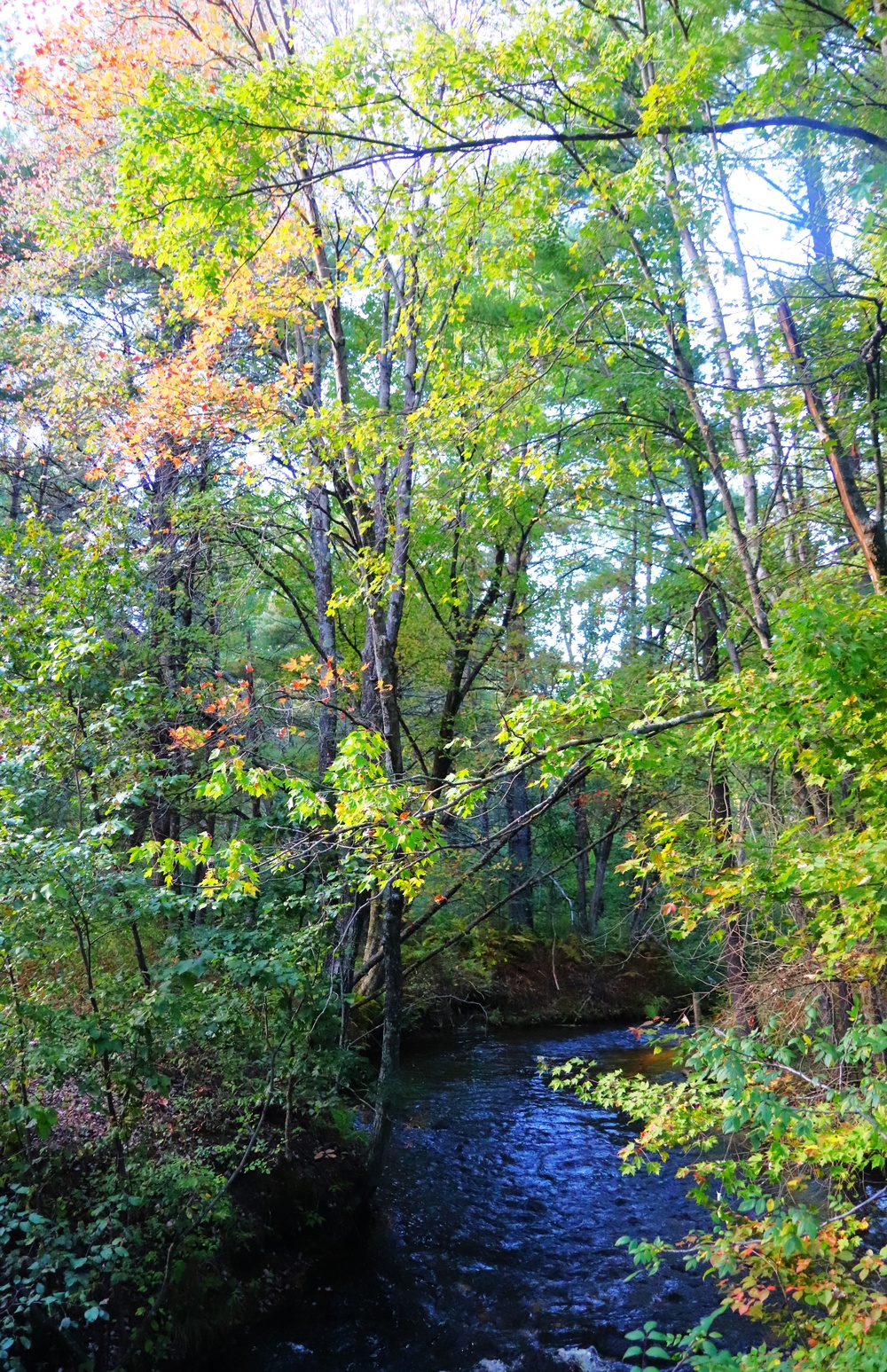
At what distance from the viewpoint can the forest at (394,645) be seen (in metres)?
4.20

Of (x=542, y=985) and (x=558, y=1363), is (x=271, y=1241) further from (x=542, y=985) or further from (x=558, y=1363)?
(x=542, y=985)

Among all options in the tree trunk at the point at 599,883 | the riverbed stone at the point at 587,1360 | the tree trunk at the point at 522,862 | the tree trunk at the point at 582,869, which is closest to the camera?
the riverbed stone at the point at 587,1360

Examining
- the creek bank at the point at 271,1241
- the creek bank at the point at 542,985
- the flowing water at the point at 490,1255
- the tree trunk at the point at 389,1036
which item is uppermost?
the tree trunk at the point at 389,1036

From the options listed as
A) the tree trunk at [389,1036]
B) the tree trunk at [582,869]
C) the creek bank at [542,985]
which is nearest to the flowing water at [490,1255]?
the tree trunk at [389,1036]

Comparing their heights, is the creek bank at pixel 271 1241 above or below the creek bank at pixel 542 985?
above

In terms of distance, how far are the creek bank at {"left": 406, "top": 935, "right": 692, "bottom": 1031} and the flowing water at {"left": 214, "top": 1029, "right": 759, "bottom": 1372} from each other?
3.18 m

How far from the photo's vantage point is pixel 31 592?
6742mm

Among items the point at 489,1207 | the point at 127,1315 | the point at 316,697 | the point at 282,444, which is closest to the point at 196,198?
the point at 282,444

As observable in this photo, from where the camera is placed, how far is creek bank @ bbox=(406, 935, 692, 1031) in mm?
13430

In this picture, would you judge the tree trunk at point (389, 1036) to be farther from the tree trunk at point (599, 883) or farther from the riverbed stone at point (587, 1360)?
the tree trunk at point (599, 883)

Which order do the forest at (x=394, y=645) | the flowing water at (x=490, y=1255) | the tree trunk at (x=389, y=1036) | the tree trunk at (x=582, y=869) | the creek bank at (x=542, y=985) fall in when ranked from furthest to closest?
the tree trunk at (x=582, y=869)
the creek bank at (x=542, y=985)
the tree trunk at (x=389, y=1036)
the flowing water at (x=490, y=1255)
the forest at (x=394, y=645)

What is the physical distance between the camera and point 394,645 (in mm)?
8180

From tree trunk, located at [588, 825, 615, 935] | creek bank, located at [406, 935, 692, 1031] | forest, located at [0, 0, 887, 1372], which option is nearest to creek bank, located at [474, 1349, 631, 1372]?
forest, located at [0, 0, 887, 1372]

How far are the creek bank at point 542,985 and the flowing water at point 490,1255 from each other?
3.18 metres
